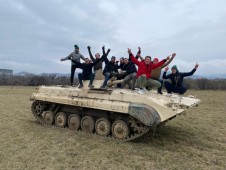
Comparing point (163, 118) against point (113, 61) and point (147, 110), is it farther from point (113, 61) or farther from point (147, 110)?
point (113, 61)

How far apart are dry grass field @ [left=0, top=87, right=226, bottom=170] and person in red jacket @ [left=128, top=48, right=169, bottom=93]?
6.16 feet

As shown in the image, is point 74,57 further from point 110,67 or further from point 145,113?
point 145,113

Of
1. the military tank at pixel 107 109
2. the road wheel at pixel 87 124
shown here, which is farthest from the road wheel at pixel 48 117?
the road wheel at pixel 87 124

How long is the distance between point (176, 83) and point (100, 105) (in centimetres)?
370

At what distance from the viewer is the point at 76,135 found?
10414 millimetres

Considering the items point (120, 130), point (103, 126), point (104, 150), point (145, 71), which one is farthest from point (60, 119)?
point (145, 71)

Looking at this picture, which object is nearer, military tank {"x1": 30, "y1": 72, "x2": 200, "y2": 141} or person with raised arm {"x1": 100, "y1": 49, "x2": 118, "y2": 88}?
military tank {"x1": 30, "y1": 72, "x2": 200, "y2": 141}

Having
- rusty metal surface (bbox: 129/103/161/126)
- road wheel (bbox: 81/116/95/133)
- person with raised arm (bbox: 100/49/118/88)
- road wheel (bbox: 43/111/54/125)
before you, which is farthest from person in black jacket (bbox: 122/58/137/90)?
road wheel (bbox: 43/111/54/125)

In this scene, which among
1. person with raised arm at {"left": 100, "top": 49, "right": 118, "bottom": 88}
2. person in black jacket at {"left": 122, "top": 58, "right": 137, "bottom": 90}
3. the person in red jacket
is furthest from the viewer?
person with raised arm at {"left": 100, "top": 49, "right": 118, "bottom": 88}

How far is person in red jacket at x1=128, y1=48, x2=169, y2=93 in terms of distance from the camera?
1026 cm

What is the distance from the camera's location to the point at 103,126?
33.4 ft

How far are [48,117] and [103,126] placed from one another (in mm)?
3057

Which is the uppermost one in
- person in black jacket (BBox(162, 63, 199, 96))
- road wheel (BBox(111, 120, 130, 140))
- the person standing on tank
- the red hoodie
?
the person standing on tank

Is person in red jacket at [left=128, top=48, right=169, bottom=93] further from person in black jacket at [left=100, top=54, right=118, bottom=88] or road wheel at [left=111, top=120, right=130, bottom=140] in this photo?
road wheel at [left=111, top=120, right=130, bottom=140]
